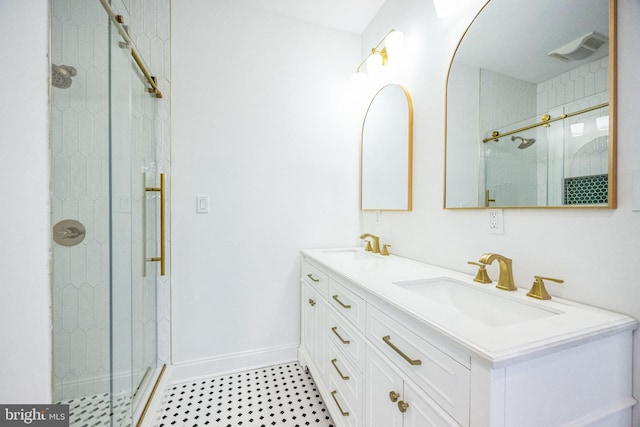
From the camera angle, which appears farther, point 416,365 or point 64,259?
point 64,259

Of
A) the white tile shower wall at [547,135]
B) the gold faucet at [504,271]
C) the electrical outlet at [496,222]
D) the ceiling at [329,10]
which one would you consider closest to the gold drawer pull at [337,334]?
A: the gold faucet at [504,271]

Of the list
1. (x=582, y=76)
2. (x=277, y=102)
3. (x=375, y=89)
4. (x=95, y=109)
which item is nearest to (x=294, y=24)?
(x=277, y=102)

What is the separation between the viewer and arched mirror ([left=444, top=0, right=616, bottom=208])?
749mm

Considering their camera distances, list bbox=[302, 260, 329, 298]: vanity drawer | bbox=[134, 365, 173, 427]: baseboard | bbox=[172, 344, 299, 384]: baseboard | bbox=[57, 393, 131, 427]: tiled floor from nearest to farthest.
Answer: bbox=[57, 393, 131, 427]: tiled floor → bbox=[134, 365, 173, 427]: baseboard → bbox=[302, 260, 329, 298]: vanity drawer → bbox=[172, 344, 299, 384]: baseboard

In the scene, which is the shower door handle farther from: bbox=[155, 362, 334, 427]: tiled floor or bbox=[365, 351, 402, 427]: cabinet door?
bbox=[365, 351, 402, 427]: cabinet door

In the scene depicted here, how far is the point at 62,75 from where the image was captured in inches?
31.6

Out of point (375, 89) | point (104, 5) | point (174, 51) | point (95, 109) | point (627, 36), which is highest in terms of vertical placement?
point (174, 51)

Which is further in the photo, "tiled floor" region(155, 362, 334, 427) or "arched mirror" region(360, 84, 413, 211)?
"arched mirror" region(360, 84, 413, 211)

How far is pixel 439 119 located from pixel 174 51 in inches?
68.4

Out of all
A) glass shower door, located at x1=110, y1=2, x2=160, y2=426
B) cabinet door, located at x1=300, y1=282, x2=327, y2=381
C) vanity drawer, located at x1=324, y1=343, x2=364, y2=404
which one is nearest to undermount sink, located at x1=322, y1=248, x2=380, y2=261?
cabinet door, located at x1=300, y1=282, x2=327, y2=381

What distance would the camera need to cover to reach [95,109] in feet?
3.11

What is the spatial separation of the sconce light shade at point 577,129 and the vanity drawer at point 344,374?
3.77 feet

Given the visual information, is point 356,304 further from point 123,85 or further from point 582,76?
point 123,85

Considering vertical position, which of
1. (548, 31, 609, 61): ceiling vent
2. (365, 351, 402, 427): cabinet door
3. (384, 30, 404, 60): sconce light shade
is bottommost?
(365, 351, 402, 427): cabinet door
